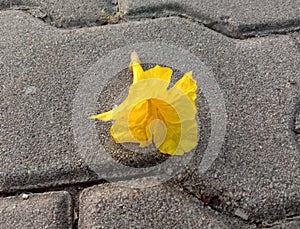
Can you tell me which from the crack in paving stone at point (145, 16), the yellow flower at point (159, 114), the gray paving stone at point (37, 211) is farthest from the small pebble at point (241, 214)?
the crack in paving stone at point (145, 16)

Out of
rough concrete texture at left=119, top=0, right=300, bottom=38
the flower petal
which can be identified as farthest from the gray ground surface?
the flower petal

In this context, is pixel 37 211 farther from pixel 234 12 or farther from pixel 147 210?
pixel 234 12

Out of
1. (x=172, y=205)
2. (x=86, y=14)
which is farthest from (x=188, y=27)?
(x=172, y=205)

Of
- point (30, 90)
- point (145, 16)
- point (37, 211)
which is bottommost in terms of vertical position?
point (37, 211)

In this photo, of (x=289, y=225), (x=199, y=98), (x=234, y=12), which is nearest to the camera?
(x=289, y=225)

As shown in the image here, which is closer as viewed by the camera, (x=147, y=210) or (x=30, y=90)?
(x=147, y=210)

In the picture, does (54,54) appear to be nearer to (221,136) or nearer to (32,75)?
(32,75)

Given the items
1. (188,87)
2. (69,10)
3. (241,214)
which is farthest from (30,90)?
(241,214)
